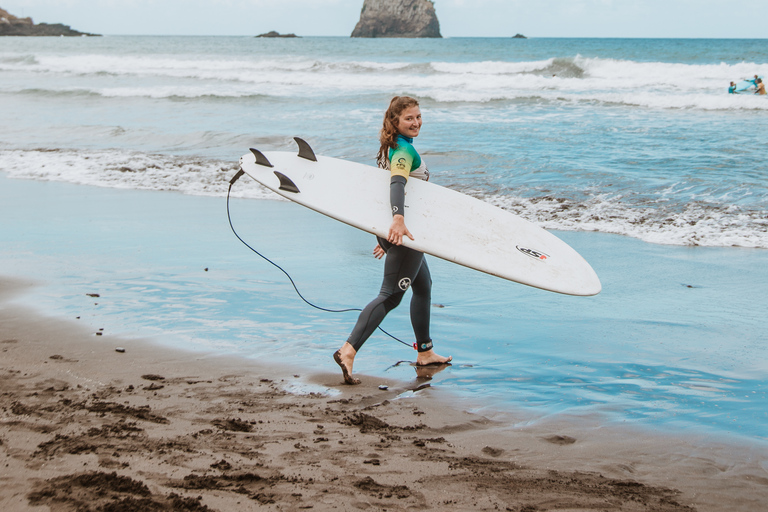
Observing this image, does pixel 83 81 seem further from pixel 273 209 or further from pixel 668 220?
pixel 668 220

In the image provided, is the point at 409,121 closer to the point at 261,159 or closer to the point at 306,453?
the point at 261,159

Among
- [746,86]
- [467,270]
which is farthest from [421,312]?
[746,86]

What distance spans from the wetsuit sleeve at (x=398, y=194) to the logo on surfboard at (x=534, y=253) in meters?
0.78

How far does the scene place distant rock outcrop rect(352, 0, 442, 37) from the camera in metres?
105

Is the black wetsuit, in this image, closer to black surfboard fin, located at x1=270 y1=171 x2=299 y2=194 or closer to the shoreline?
the shoreline

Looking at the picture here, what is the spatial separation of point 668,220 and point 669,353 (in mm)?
3784

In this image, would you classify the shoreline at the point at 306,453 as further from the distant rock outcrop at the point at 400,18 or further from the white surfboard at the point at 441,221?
the distant rock outcrop at the point at 400,18

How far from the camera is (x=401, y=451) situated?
7.86 ft

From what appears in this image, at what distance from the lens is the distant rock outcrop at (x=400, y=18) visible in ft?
345

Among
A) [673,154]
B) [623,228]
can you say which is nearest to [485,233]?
[623,228]

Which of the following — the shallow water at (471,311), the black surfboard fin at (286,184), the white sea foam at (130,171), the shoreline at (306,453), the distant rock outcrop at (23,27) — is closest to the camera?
the shoreline at (306,453)

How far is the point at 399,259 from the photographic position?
→ 3.30 m

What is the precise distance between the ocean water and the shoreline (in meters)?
0.30

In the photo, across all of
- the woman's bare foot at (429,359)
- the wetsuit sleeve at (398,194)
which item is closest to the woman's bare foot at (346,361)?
the woman's bare foot at (429,359)
